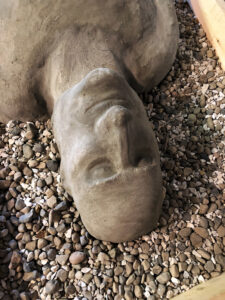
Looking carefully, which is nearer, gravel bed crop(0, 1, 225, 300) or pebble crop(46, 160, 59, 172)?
gravel bed crop(0, 1, 225, 300)

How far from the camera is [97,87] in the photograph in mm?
991

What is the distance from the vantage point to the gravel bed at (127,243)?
1.11 metres

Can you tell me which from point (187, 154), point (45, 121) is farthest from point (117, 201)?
point (45, 121)

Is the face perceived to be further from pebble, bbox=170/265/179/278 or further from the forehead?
pebble, bbox=170/265/179/278

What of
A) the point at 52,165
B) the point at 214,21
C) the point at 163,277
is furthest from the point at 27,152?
the point at 214,21

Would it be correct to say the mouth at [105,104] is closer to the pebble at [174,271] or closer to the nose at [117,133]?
the nose at [117,133]

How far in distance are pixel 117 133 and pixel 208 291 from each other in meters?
0.57

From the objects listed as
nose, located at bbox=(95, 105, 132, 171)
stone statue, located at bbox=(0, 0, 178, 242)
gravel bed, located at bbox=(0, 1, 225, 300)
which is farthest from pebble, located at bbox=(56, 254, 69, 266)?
nose, located at bbox=(95, 105, 132, 171)

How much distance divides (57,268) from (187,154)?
72cm

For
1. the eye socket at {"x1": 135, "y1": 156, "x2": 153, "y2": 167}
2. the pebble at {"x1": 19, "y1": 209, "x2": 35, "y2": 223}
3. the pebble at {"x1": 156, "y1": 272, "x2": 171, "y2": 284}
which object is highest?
the eye socket at {"x1": 135, "y1": 156, "x2": 153, "y2": 167}

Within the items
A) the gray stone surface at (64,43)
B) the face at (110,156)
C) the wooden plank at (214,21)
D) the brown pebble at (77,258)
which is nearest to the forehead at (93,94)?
the face at (110,156)

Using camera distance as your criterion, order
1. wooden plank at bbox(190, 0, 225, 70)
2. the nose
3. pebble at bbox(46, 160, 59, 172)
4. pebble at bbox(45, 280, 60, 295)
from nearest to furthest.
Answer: the nose → pebble at bbox(45, 280, 60, 295) → pebble at bbox(46, 160, 59, 172) → wooden plank at bbox(190, 0, 225, 70)

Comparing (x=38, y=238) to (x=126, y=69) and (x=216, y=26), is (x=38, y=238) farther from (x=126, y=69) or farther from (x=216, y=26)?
(x=216, y=26)

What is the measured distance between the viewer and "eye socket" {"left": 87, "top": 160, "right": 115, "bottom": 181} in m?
0.96
